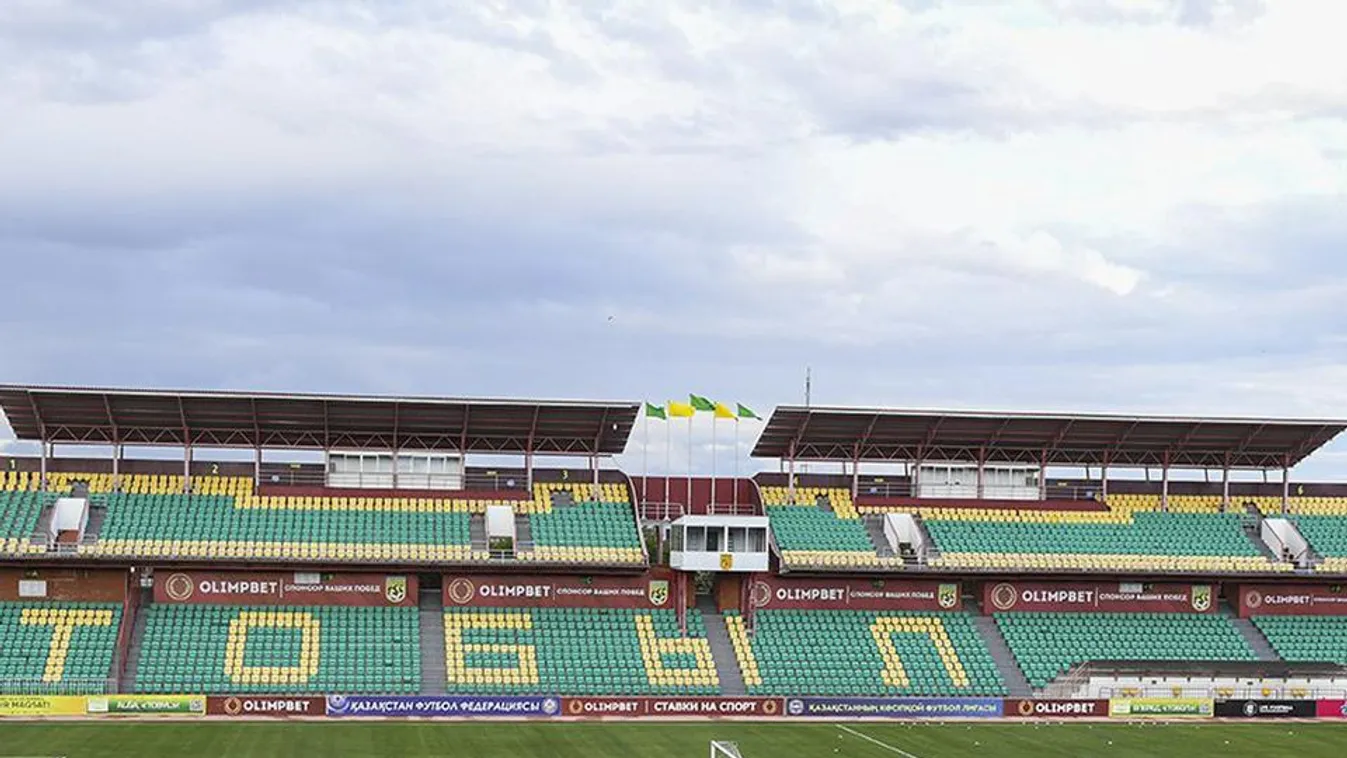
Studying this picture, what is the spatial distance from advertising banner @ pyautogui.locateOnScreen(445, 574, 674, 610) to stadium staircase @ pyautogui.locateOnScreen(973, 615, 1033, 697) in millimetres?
16643

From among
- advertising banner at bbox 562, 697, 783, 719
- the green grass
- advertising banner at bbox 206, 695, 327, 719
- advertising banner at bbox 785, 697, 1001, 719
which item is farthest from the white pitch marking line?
→ advertising banner at bbox 206, 695, 327, 719

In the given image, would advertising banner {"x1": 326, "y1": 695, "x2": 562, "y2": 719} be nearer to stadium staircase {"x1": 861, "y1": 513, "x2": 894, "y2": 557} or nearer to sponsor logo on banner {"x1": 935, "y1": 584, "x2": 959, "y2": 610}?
stadium staircase {"x1": 861, "y1": 513, "x2": 894, "y2": 557}

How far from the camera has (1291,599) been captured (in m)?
91.1

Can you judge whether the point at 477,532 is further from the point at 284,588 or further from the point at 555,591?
the point at 284,588

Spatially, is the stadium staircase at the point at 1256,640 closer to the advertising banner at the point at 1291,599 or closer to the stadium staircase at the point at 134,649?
the advertising banner at the point at 1291,599

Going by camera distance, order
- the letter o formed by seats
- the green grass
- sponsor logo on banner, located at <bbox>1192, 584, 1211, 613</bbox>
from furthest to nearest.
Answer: sponsor logo on banner, located at <bbox>1192, 584, 1211, 613</bbox> < the letter o formed by seats < the green grass

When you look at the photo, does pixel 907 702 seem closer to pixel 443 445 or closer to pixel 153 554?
pixel 443 445

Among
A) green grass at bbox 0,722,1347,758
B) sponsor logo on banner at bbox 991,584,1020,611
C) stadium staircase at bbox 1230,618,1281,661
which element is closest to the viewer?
green grass at bbox 0,722,1347,758

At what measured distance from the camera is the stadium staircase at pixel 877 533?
291 ft

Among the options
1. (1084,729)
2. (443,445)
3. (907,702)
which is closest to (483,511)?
(443,445)

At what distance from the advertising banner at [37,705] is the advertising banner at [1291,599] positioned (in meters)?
60.2

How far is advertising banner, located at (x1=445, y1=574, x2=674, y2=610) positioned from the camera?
276ft

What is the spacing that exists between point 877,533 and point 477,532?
21.7 meters

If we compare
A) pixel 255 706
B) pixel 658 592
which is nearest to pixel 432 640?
pixel 255 706
